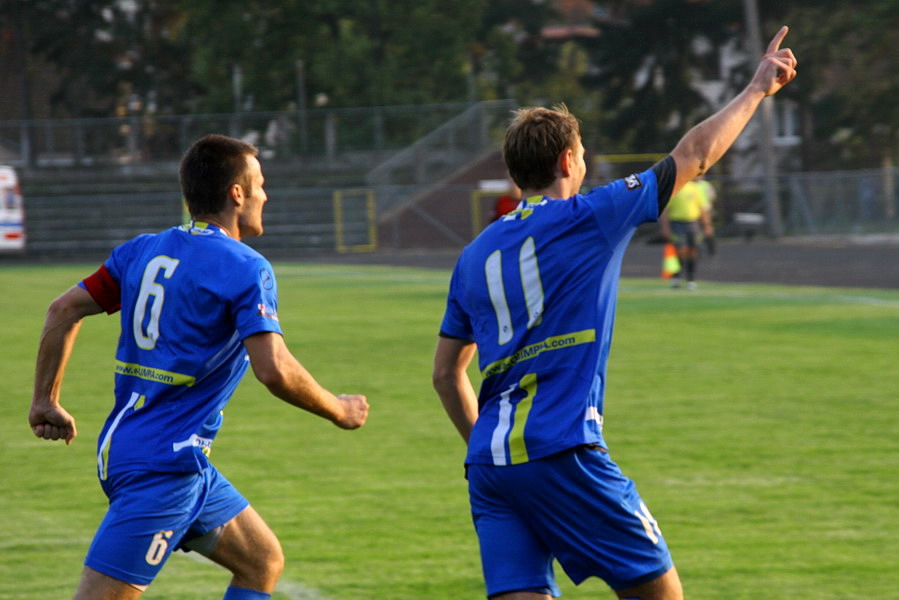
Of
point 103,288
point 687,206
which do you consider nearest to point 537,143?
point 103,288

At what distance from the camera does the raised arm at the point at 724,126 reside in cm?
387

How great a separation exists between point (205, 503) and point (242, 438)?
5913mm

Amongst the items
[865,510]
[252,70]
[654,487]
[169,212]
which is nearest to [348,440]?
[654,487]

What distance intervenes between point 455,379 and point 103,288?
1112mm

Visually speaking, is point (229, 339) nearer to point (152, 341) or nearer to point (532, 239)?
point (152, 341)

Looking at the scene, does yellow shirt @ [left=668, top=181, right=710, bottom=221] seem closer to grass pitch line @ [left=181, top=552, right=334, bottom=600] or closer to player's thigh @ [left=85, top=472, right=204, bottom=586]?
grass pitch line @ [left=181, top=552, right=334, bottom=600]

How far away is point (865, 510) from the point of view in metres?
7.18

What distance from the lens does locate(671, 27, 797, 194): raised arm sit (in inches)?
152

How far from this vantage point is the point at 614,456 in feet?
29.0

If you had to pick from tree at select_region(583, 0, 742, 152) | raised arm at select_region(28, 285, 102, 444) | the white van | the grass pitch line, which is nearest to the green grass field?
the grass pitch line

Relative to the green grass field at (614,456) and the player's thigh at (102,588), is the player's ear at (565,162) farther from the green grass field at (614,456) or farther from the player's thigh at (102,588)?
the green grass field at (614,456)

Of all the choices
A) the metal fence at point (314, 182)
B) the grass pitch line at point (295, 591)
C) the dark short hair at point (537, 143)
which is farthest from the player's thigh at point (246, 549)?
the metal fence at point (314, 182)

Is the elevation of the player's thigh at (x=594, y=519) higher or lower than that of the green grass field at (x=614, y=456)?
higher

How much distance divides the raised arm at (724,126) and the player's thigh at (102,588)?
1.87 m
